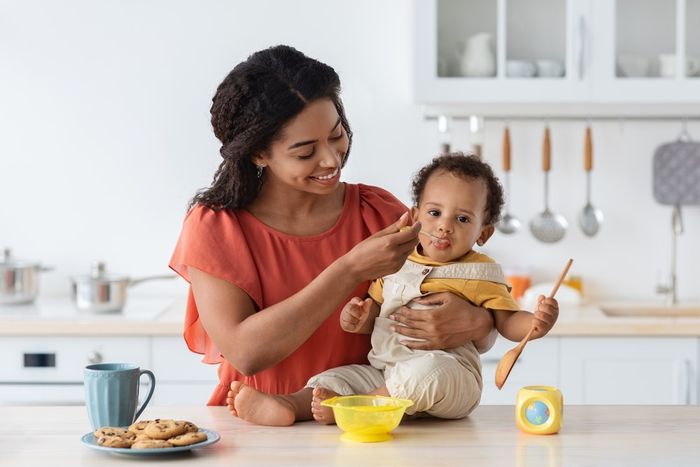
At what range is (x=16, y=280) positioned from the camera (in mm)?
3281

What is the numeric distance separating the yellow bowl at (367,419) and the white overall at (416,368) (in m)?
0.08

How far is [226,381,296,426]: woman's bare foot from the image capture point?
1.61 metres

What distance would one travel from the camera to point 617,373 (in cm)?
305

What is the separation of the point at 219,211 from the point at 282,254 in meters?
0.13

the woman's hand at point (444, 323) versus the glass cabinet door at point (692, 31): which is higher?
the glass cabinet door at point (692, 31)

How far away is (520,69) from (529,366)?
0.90 m

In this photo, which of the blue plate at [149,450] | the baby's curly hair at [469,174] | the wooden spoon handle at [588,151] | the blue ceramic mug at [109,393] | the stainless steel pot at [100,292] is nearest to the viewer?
the blue plate at [149,450]

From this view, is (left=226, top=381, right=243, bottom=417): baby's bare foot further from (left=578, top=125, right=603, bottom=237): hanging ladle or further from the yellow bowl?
(left=578, top=125, right=603, bottom=237): hanging ladle

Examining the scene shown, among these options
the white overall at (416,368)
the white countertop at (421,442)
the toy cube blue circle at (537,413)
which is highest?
the white overall at (416,368)

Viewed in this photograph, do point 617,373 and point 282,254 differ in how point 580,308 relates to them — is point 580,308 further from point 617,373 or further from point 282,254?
point 282,254

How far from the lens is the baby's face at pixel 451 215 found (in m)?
1.79

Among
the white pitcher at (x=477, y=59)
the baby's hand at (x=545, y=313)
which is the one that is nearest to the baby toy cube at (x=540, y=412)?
the baby's hand at (x=545, y=313)

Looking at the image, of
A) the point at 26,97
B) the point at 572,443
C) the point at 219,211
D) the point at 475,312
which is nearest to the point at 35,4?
the point at 26,97

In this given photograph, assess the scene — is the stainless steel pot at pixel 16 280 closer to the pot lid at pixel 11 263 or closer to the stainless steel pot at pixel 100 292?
the pot lid at pixel 11 263
